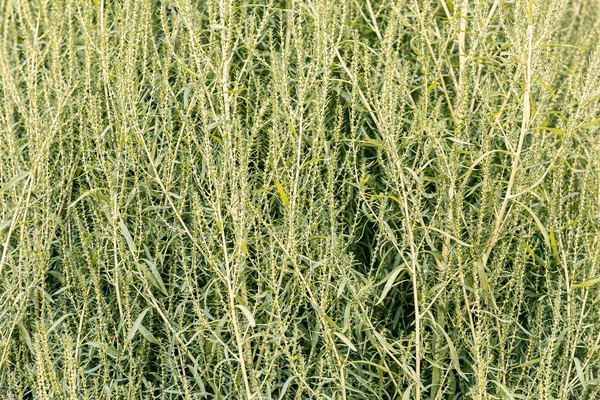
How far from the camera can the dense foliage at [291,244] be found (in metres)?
2.40

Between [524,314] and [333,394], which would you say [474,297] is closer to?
[524,314]

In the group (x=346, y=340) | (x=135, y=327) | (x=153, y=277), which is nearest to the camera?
(x=346, y=340)

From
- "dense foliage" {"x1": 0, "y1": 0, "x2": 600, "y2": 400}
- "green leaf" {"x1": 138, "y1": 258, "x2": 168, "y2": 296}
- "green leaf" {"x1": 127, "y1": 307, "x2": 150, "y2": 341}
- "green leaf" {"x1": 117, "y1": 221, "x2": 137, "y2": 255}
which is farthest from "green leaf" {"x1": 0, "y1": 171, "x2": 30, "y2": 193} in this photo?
"green leaf" {"x1": 127, "y1": 307, "x2": 150, "y2": 341}

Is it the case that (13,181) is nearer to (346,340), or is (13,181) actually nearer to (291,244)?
(291,244)

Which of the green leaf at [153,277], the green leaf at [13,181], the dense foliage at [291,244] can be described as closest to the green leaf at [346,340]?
the dense foliage at [291,244]

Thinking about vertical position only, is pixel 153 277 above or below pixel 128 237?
below

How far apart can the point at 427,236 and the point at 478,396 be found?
564 mm

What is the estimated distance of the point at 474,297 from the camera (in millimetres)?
2559

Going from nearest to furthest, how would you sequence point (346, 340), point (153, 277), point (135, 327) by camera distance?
point (346, 340) < point (135, 327) < point (153, 277)

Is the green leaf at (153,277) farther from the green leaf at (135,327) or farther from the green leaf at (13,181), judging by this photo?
the green leaf at (13,181)

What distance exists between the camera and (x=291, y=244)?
2.33 meters

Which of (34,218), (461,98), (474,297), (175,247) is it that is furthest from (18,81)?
(474,297)

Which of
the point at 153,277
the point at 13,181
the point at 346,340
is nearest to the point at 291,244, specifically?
the point at 346,340

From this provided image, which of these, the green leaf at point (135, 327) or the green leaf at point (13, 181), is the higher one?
the green leaf at point (13, 181)
